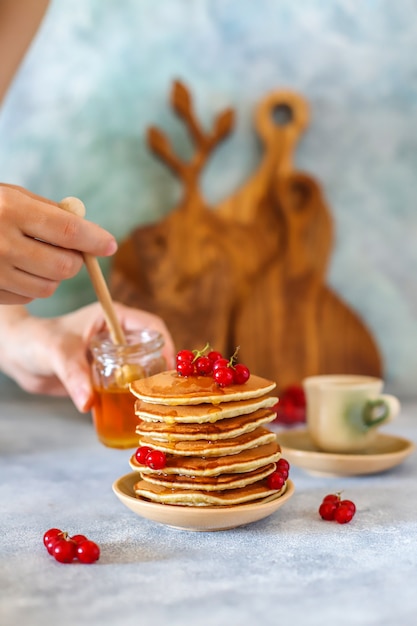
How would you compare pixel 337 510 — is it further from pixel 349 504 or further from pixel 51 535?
pixel 51 535

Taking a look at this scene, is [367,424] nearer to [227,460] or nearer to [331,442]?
[331,442]

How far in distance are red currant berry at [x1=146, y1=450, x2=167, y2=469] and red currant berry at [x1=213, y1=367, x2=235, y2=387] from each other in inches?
4.5

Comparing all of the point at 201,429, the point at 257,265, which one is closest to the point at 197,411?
the point at 201,429

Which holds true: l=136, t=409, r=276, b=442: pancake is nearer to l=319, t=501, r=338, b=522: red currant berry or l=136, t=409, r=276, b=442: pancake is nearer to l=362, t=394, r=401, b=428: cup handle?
l=319, t=501, r=338, b=522: red currant berry

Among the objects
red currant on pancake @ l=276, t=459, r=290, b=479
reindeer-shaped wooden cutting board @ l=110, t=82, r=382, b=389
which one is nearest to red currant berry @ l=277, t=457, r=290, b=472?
red currant on pancake @ l=276, t=459, r=290, b=479

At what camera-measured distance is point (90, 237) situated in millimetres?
1131

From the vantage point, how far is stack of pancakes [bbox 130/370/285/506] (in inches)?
37.8

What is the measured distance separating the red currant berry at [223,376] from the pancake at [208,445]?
0.07m

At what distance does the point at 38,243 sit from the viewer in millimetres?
1131

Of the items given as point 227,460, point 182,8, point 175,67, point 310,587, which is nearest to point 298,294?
point 175,67

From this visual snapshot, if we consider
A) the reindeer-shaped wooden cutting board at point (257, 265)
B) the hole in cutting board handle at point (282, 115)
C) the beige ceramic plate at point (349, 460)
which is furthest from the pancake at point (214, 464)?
the hole in cutting board handle at point (282, 115)

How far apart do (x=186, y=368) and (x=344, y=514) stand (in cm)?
28

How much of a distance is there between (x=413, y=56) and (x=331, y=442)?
1225mm

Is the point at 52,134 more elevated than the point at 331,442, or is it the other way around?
the point at 52,134
